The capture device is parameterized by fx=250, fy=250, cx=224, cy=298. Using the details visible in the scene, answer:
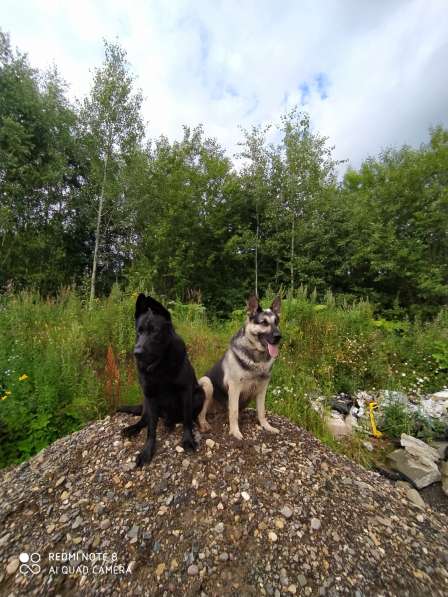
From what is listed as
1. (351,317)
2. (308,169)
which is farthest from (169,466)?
(308,169)

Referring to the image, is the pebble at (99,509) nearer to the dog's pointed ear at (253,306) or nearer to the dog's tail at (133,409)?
the dog's tail at (133,409)

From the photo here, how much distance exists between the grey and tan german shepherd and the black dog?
1.37ft

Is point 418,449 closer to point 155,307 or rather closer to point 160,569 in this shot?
point 160,569

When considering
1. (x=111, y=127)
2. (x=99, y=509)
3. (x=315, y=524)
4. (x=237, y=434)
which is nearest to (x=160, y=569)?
(x=99, y=509)

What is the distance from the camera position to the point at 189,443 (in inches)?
88.2

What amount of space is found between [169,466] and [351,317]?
4882mm

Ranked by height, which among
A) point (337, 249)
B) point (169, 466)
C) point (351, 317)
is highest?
point (337, 249)

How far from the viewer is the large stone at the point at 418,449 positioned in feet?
10.1

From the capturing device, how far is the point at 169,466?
6.80 ft

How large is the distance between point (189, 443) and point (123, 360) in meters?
2.07

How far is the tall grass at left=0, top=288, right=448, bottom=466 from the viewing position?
2.83 meters

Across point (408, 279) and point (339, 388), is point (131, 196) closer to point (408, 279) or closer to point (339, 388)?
point (339, 388)

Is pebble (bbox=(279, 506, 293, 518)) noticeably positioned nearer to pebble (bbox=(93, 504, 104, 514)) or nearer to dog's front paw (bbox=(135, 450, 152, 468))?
dog's front paw (bbox=(135, 450, 152, 468))

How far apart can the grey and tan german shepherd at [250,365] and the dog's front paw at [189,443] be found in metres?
0.33
